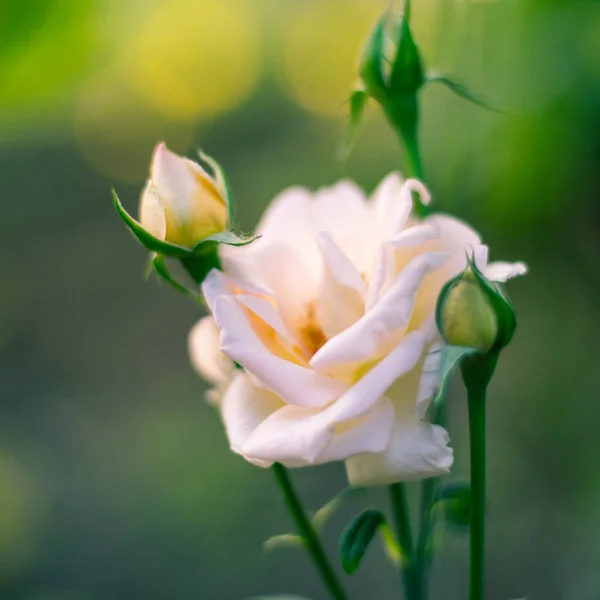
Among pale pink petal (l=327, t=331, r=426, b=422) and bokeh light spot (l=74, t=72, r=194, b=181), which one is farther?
bokeh light spot (l=74, t=72, r=194, b=181)

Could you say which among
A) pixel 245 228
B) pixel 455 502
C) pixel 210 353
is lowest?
pixel 245 228

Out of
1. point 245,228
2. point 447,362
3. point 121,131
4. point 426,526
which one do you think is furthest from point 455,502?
point 121,131

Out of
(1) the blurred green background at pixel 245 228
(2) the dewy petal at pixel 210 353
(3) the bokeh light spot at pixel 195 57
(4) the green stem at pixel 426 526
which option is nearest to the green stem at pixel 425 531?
(4) the green stem at pixel 426 526

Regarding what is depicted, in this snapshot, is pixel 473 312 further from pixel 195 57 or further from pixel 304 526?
pixel 195 57

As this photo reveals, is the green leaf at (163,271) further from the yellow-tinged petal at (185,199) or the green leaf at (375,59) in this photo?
the green leaf at (375,59)

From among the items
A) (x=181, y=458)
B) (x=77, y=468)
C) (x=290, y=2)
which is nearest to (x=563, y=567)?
(x=181, y=458)

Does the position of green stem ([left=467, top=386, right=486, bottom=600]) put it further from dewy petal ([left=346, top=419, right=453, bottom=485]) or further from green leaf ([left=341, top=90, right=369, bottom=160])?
green leaf ([left=341, top=90, right=369, bottom=160])

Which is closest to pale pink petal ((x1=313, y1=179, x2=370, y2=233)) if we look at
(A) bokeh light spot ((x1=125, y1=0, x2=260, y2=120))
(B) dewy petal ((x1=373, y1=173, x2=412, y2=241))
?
(B) dewy petal ((x1=373, y1=173, x2=412, y2=241))
